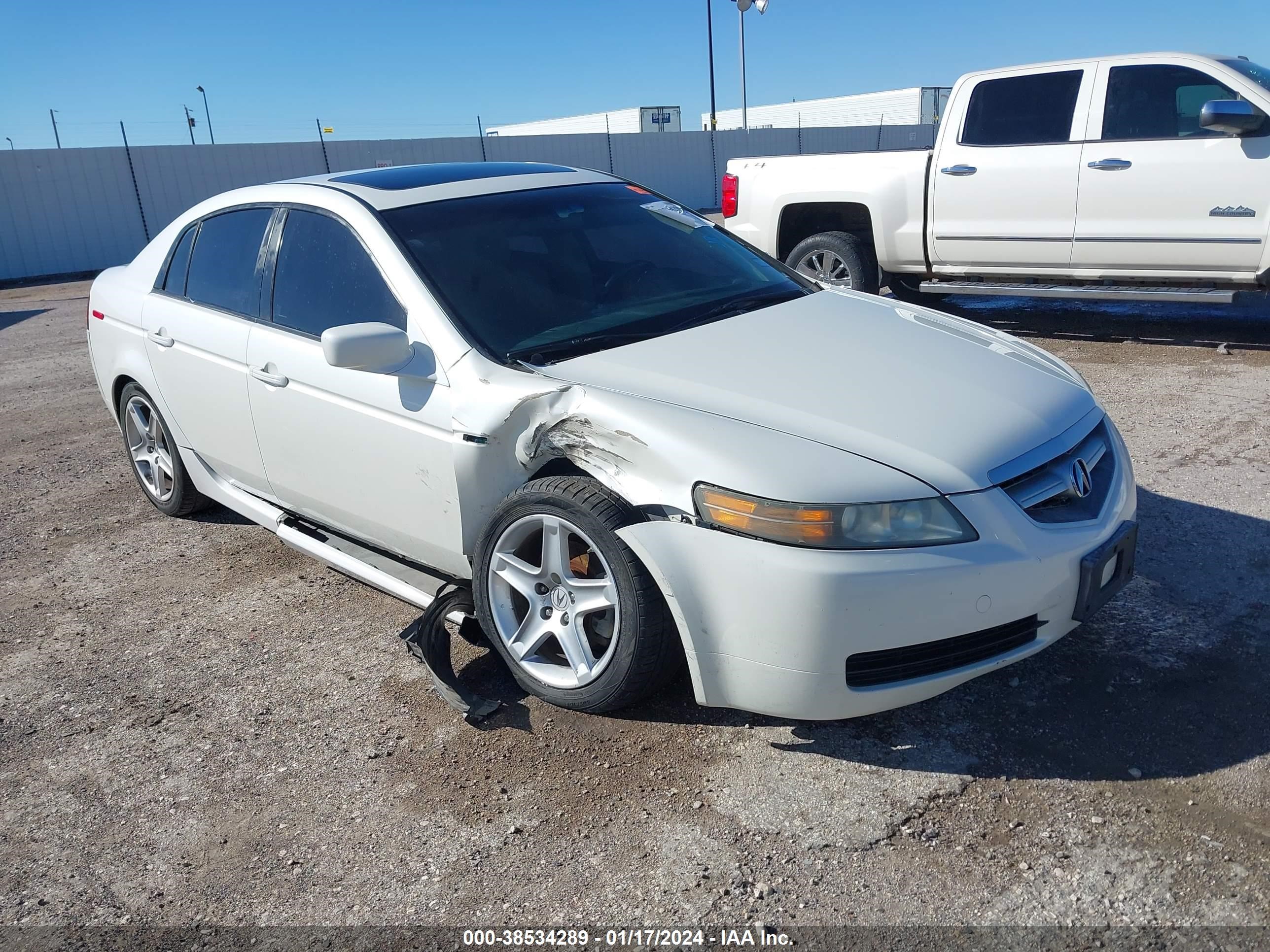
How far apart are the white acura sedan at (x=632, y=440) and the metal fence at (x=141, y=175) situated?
47.7 feet

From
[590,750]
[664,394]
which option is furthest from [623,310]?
[590,750]

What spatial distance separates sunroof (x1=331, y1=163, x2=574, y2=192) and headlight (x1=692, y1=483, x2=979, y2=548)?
2.06m

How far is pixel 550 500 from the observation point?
285 cm

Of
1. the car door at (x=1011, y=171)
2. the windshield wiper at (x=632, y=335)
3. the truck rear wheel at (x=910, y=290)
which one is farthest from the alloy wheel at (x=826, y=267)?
the windshield wiper at (x=632, y=335)

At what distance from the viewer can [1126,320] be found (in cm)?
820

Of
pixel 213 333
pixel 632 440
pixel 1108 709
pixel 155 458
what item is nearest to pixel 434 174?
pixel 213 333

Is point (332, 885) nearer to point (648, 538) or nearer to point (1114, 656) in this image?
point (648, 538)

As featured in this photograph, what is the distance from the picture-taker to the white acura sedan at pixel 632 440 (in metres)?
2.51

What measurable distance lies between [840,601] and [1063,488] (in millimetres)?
807

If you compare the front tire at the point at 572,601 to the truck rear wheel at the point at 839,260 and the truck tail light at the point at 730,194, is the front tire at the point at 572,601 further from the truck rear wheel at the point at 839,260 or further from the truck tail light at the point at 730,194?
the truck tail light at the point at 730,194

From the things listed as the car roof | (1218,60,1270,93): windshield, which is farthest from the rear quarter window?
(1218,60,1270,93): windshield

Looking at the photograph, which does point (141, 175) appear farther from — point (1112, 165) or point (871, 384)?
point (871, 384)

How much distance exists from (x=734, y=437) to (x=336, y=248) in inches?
71.9

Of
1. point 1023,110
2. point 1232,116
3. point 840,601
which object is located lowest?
point 840,601
